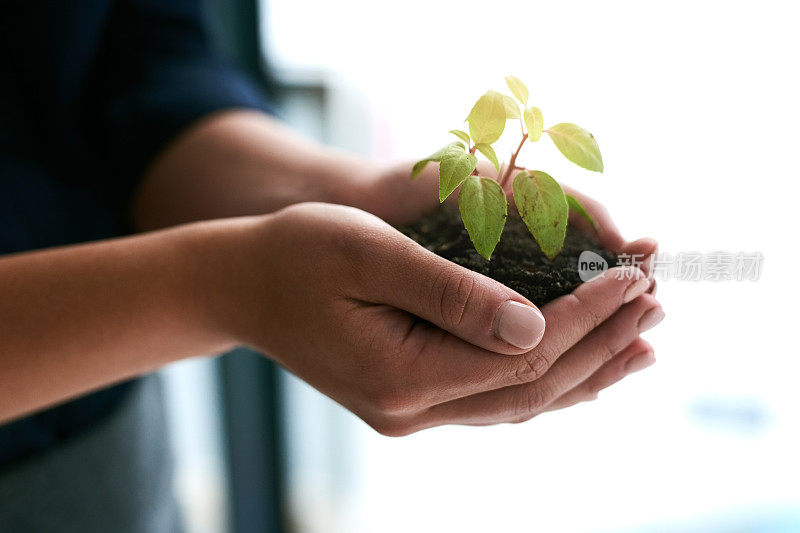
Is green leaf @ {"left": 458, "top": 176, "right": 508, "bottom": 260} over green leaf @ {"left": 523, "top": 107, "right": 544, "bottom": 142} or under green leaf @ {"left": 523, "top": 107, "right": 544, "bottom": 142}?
under

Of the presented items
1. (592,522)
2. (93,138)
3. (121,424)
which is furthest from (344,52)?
(592,522)

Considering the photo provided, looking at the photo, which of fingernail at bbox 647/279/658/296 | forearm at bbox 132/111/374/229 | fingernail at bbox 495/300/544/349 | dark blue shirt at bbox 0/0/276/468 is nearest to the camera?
fingernail at bbox 495/300/544/349

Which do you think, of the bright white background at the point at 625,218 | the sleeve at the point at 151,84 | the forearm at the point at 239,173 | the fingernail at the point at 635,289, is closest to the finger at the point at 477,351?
the fingernail at the point at 635,289

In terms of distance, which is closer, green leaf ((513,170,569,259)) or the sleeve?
green leaf ((513,170,569,259))

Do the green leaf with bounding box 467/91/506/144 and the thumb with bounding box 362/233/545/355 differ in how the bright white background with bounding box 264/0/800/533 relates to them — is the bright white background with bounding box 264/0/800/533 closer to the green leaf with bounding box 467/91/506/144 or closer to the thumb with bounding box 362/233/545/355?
the green leaf with bounding box 467/91/506/144

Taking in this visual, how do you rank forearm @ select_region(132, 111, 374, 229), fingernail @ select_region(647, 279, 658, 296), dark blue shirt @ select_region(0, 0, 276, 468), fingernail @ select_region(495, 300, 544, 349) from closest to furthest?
1. fingernail @ select_region(495, 300, 544, 349)
2. fingernail @ select_region(647, 279, 658, 296)
3. forearm @ select_region(132, 111, 374, 229)
4. dark blue shirt @ select_region(0, 0, 276, 468)

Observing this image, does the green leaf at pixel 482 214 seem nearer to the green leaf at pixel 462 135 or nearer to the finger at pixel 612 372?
the green leaf at pixel 462 135

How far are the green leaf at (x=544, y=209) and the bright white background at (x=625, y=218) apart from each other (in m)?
0.03

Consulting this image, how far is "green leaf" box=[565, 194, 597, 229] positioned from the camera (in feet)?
1.95

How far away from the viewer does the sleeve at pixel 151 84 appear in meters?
0.88

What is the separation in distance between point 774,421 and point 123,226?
1.22 m

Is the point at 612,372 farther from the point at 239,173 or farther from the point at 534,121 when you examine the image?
the point at 239,173

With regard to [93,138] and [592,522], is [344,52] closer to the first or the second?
[93,138]

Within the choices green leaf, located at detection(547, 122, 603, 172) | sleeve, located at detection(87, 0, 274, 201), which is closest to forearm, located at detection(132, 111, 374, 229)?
sleeve, located at detection(87, 0, 274, 201)
